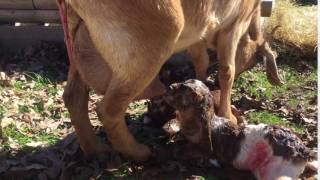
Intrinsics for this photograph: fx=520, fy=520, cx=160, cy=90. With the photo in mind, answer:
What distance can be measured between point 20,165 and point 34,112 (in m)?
0.92

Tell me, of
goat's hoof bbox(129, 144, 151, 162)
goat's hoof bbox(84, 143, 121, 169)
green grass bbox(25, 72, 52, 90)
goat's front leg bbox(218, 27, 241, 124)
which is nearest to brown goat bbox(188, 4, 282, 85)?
goat's front leg bbox(218, 27, 241, 124)

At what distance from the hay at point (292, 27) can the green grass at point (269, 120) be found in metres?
1.66

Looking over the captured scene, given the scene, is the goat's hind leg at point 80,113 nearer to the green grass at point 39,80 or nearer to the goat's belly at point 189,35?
the goat's belly at point 189,35

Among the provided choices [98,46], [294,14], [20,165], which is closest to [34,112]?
[20,165]

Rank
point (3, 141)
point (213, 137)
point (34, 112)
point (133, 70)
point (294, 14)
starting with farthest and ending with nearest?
point (294, 14) → point (34, 112) → point (3, 141) → point (213, 137) → point (133, 70)

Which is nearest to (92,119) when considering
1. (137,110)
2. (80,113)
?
(137,110)

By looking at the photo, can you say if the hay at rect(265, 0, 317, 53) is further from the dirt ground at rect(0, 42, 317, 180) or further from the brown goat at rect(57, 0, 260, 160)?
the brown goat at rect(57, 0, 260, 160)

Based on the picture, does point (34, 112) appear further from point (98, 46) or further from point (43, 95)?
point (98, 46)

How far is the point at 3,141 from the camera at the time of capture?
157 inches

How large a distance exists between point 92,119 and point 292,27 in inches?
112

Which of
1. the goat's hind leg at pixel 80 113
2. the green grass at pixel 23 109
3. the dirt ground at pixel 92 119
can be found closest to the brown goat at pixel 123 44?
the goat's hind leg at pixel 80 113

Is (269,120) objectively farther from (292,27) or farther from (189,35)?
(292,27)

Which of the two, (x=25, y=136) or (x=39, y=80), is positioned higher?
(x=39, y=80)

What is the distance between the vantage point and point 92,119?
4375mm
